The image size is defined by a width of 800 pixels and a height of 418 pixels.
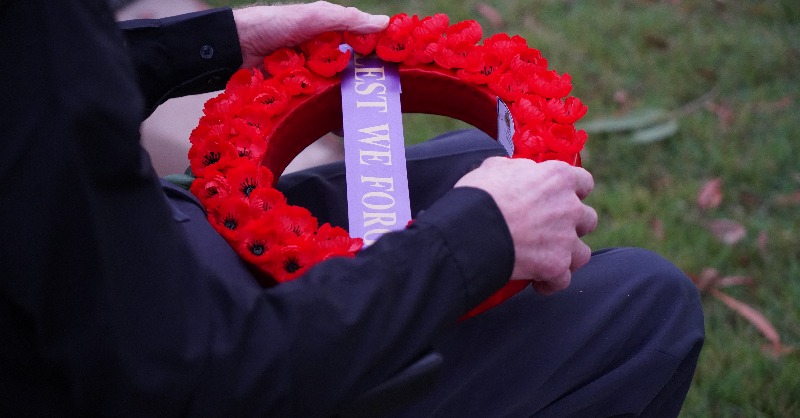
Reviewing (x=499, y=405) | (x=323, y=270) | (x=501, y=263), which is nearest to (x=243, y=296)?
(x=323, y=270)

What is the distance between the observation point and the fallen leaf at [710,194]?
2059 mm

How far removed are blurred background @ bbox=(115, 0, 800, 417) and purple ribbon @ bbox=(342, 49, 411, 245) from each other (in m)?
0.51

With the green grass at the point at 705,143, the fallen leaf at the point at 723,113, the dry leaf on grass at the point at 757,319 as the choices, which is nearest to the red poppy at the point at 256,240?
the green grass at the point at 705,143

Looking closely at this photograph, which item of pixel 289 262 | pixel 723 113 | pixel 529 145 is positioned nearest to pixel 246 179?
pixel 289 262

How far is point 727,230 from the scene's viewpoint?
198 centimetres

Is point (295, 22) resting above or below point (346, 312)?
above

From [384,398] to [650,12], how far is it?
229 centimetres

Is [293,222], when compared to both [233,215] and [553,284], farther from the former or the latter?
[553,284]

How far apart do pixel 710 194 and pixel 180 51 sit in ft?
4.92

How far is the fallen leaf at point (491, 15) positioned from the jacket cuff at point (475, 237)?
2.03 meters

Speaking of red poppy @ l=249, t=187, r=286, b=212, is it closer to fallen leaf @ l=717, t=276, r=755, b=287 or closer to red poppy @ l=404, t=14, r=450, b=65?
red poppy @ l=404, t=14, r=450, b=65

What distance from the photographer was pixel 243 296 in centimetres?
76

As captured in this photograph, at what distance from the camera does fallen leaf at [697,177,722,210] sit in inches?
81.0

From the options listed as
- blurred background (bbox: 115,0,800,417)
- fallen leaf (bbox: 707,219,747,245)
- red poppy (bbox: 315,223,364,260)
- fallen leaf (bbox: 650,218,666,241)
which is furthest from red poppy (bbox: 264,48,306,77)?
fallen leaf (bbox: 707,219,747,245)
